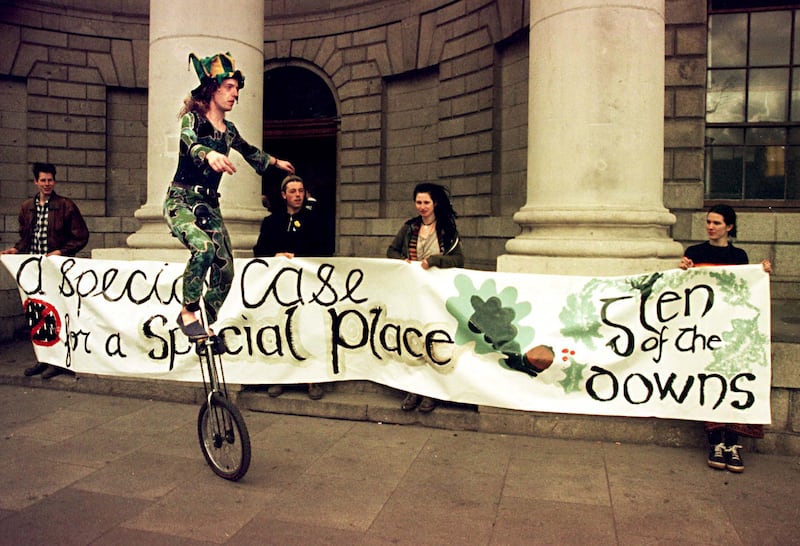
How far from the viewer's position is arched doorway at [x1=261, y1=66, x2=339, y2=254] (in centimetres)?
1458

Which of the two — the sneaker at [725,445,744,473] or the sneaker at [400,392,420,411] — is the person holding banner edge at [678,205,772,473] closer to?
the sneaker at [725,445,744,473]

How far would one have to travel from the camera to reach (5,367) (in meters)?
7.46

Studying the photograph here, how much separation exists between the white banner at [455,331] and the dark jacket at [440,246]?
0.15m

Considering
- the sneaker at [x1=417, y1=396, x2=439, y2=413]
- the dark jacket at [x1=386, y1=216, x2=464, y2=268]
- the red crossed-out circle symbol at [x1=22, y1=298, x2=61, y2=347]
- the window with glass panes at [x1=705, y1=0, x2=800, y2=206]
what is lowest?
the sneaker at [x1=417, y1=396, x2=439, y2=413]

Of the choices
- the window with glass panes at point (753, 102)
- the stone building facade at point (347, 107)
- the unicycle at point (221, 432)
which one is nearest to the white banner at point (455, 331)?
the unicycle at point (221, 432)

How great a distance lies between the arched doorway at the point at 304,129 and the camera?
14578mm

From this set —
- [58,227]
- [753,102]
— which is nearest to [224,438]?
[58,227]

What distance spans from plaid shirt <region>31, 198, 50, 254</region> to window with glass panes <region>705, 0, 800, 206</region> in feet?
28.9

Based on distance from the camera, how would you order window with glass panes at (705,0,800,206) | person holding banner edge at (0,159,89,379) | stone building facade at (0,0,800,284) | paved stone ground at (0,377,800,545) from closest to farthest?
1. paved stone ground at (0,377,800,545)
2. person holding banner edge at (0,159,89,379)
3. window with glass panes at (705,0,800,206)
4. stone building facade at (0,0,800,284)

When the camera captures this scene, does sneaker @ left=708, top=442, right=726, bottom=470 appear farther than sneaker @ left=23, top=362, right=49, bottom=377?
No

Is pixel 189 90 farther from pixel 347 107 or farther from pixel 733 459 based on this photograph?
pixel 347 107

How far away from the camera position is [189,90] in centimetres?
715

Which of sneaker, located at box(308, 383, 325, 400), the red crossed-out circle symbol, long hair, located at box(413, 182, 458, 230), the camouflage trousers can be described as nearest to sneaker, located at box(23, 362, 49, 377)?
the red crossed-out circle symbol

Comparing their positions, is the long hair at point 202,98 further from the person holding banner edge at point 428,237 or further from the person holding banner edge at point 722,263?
the person holding banner edge at point 722,263
